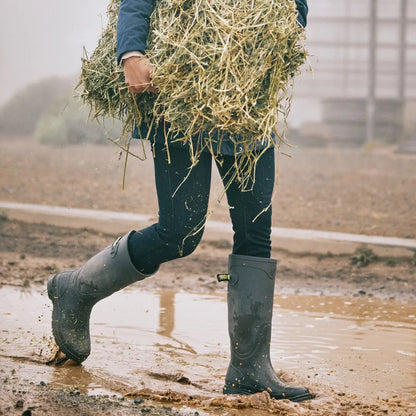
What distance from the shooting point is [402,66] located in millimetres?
15992

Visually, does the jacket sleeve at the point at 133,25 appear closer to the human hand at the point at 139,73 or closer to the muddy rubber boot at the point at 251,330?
the human hand at the point at 139,73

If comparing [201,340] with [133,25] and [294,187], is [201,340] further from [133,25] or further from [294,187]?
[294,187]

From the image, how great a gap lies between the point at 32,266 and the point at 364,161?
844cm

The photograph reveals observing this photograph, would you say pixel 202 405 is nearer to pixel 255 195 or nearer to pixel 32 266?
pixel 255 195

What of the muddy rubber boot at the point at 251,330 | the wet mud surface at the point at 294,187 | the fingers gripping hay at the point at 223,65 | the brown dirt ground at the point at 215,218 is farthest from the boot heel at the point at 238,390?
the wet mud surface at the point at 294,187

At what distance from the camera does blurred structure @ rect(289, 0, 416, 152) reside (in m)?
16.0

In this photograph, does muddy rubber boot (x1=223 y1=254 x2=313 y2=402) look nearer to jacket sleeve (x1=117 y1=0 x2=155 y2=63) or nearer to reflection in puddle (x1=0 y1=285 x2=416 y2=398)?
reflection in puddle (x1=0 y1=285 x2=416 y2=398)

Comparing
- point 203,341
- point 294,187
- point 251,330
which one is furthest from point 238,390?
point 294,187

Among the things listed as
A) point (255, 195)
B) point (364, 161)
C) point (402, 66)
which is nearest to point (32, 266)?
point (255, 195)

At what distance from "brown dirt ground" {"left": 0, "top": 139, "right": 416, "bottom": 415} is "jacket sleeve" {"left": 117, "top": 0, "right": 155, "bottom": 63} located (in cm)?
110

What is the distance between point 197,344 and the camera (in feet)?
11.6

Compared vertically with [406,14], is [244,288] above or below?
below

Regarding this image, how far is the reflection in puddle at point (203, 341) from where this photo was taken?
297cm

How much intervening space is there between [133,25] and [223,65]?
320 mm
